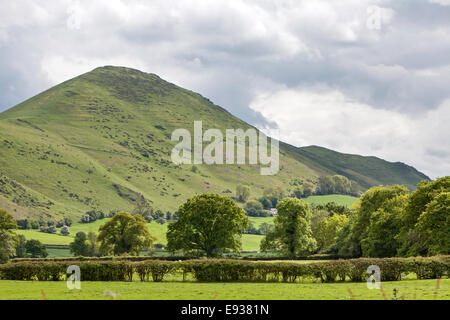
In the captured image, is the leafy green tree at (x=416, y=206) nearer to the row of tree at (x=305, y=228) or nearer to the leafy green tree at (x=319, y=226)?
the row of tree at (x=305, y=228)

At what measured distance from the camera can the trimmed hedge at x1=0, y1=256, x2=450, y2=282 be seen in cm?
4066

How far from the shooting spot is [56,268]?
144 feet

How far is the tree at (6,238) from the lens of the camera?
81931 mm

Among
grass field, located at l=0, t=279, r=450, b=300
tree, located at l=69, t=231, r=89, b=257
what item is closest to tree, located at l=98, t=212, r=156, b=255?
tree, located at l=69, t=231, r=89, b=257

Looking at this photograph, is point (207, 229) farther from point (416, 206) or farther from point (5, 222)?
point (5, 222)

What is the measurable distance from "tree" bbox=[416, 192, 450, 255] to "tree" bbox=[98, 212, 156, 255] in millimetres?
53703

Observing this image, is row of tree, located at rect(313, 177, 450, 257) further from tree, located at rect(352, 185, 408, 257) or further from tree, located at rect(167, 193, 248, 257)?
tree, located at rect(167, 193, 248, 257)

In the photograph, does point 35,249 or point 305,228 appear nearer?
point 305,228

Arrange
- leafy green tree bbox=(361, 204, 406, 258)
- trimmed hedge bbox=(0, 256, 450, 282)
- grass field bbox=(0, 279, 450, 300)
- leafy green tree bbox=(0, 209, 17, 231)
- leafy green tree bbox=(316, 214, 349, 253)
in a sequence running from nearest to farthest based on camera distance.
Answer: grass field bbox=(0, 279, 450, 300) < trimmed hedge bbox=(0, 256, 450, 282) < leafy green tree bbox=(361, 204, 406, 258) < leafy green tree bbox=(0, 209, 17, 231) < leafy green tree bbox=(316, 214, 349, 253)

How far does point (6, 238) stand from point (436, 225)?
66.9 meters

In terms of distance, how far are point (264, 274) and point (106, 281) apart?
13461mm

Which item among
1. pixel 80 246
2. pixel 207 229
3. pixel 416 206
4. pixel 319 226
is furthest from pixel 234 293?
pixel 80 246

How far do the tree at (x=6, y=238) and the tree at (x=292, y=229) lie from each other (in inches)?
1739

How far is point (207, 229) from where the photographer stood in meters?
81.2
